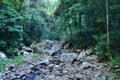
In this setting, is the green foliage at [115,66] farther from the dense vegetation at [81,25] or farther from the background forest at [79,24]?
the background forest at [79,24]

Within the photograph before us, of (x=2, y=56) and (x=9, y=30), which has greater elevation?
(x=9, y=30)

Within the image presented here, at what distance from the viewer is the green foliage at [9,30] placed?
1352cm

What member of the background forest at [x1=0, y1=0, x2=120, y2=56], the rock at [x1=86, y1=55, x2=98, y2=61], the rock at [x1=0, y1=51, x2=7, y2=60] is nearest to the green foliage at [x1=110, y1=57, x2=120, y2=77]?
the background forest at [x1=0, y1=0, x2=120, y2=56]

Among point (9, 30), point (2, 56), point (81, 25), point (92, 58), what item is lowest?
point (92, 58)

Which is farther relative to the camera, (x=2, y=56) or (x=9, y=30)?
(x=9, y=30)

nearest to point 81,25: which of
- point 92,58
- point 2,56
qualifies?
point 92,58

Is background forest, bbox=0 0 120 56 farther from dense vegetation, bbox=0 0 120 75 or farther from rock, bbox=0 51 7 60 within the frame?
rock, bbox=0 51 7 60

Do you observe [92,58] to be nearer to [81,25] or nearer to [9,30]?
[81,25]

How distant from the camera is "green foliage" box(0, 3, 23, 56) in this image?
1352 cm

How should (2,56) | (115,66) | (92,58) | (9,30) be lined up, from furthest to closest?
(9,30), (2,56), (92,58), (115,66)

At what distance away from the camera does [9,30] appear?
1355 cm

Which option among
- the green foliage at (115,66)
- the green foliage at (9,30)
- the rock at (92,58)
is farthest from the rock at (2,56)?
the green foliage at (115,66)

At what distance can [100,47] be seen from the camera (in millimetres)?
11172

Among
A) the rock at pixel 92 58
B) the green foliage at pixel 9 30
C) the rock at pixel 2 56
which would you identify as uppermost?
the green foliage at pixel 9 30
